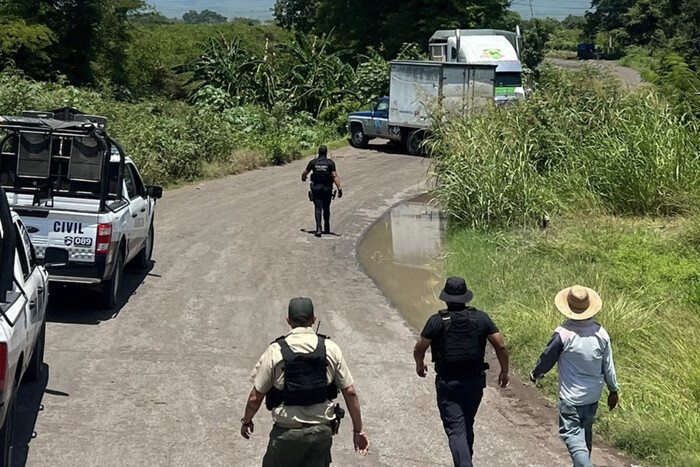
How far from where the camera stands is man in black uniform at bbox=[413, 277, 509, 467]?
6.55 meters

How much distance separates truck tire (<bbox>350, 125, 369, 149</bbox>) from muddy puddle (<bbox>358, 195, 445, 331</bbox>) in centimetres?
1149

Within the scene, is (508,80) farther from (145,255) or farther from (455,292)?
(455,292)

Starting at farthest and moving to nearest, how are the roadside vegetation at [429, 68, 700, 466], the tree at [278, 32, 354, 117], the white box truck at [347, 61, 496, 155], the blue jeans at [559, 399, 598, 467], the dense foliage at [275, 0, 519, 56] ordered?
the dense foliage at [275, 0, 519, 56] < the tree at [278, 32, 354, 117] < the white box truck at [347, 61, 496, 155] < the roadside vegetation at [429, 68, 700, 466] < the blue jeans at [559, 399, 598, 467]

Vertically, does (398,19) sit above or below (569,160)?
above

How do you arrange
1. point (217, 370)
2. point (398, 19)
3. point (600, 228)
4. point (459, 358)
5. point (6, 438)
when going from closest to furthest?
point (6, 438)
point (459, 358)
point (217, 370)
point (600, 228)
point (398, 19)

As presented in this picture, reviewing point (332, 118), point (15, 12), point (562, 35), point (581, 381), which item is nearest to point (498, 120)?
point (581, 381)

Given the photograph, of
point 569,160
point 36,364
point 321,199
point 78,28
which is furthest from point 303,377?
point 78,28

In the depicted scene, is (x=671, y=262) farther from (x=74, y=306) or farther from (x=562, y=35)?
(x=562, y=35)

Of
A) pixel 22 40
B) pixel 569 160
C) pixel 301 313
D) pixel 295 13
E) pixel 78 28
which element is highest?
pixel 295 13

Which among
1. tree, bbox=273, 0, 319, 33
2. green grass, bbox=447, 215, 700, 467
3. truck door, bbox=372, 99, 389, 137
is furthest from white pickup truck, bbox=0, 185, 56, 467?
tree, bbox=273, 0, 319, 33

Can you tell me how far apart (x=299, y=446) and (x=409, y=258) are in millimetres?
10958

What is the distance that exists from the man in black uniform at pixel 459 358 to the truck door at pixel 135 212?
6384 millimetres

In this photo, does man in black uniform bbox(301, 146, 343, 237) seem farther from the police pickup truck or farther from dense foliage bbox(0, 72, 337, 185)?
dense foliage bbox(0, 72, 337, 185)

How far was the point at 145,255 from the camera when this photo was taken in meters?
14.0
